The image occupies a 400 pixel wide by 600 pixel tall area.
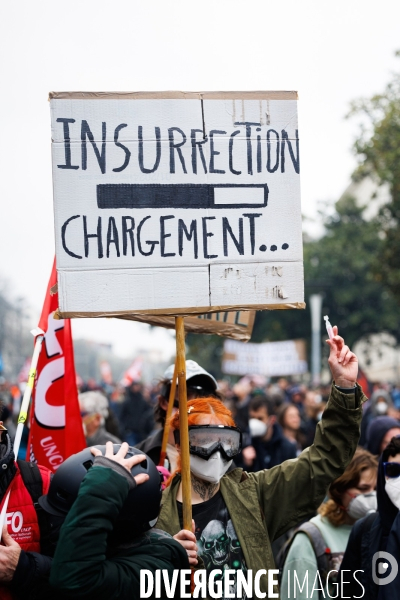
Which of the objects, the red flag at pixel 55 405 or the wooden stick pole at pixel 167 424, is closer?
the wooden stick pole at pixel 167 424

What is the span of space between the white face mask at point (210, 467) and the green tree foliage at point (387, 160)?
846 inches

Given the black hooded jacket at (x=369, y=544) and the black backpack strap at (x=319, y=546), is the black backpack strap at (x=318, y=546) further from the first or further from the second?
the black hooded jacket at (x=369, y=544)

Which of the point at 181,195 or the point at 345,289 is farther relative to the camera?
the point at 345,289

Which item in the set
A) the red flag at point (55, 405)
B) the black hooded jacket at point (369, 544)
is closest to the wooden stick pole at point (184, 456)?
the black hooded jacket at point (369, 544)

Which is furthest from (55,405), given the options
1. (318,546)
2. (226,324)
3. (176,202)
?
(176,202)

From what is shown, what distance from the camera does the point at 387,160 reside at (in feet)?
80.5

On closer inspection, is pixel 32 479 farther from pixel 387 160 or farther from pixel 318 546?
pixel 387 160

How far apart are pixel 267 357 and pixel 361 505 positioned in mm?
23933

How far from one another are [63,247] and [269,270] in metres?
0.79

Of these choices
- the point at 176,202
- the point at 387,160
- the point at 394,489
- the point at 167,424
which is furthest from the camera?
the point at 387,160

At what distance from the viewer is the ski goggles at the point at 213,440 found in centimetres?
356

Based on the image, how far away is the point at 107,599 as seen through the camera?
2732 mm

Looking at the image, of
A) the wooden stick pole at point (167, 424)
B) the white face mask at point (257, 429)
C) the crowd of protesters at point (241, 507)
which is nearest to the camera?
the crowd of protesters at point (241, 507)

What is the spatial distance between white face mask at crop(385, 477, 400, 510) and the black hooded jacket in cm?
4
